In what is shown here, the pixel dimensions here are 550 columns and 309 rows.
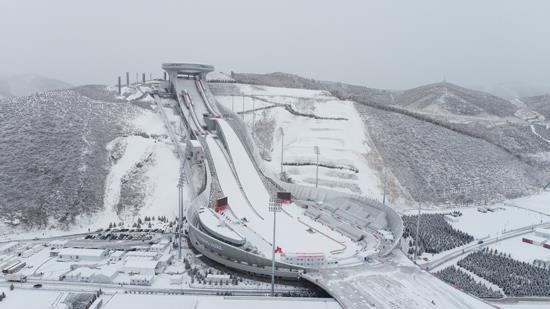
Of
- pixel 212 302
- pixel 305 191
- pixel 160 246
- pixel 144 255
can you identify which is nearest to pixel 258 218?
pixel 305 191

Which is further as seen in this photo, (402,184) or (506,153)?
(506,153)

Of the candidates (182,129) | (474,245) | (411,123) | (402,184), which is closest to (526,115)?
(411,123)

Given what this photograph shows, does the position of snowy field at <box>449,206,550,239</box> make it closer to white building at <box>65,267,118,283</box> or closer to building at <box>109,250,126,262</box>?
building at <box>109,250,126,262</box>

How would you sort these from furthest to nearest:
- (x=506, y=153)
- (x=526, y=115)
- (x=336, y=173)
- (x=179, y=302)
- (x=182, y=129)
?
(x=526, y=115) → (x=506, y=153) → (x=182, y=129) → (x=336, y=173) → (x=179, y=302)

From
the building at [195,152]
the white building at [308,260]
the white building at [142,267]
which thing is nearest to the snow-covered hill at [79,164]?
the building at [195,152]

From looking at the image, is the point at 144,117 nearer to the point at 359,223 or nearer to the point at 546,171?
the point at 359,223

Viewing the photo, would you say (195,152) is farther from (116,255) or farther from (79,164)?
(116,255)

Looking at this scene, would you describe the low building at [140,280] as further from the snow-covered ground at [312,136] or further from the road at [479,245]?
the snow-covered ground at [312,136]
